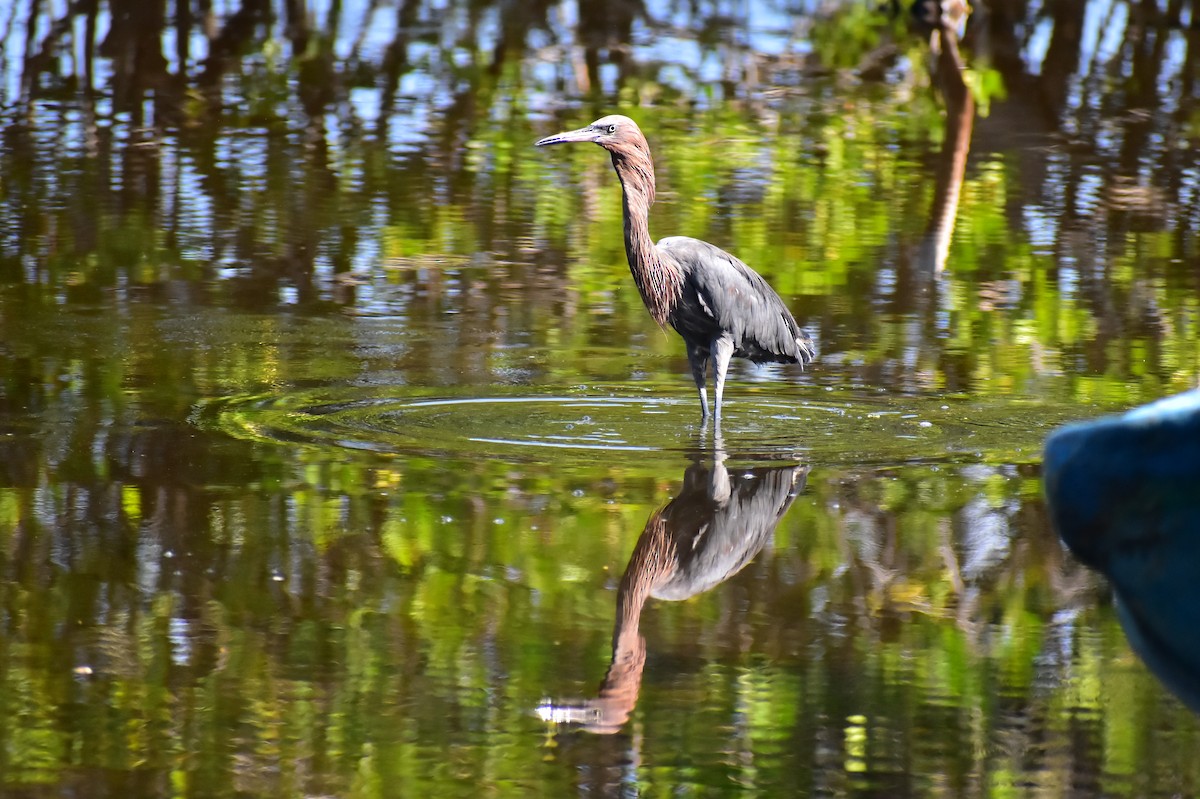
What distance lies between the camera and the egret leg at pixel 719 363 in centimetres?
867

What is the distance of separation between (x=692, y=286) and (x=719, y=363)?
37 cm

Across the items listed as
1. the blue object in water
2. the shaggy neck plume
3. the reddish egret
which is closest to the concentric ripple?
the reddish egret

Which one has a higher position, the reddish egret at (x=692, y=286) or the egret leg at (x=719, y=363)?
the reddish egret at (x=692, y=286)

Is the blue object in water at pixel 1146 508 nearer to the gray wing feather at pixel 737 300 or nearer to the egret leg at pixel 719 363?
the egret leg at pixel 719 363

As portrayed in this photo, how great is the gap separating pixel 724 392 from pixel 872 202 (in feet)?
19.1

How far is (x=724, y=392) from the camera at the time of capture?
9750 millimetres

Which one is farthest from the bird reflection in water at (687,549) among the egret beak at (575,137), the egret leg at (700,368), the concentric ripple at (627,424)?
the egret beak at (575,137)

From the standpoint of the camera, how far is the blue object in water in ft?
10.9

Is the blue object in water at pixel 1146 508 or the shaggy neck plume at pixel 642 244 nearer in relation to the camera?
the blue object in water at pixel 1146 508

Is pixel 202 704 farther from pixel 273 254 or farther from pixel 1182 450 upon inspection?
pixel 273 254

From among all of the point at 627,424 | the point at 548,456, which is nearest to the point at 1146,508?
the point at 548,456

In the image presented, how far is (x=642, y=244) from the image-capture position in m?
8.82

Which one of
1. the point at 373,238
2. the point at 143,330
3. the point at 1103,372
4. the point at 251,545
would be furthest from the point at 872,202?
the point at 251,545

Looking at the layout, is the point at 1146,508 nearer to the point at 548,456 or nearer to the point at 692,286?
the point at 548,456
